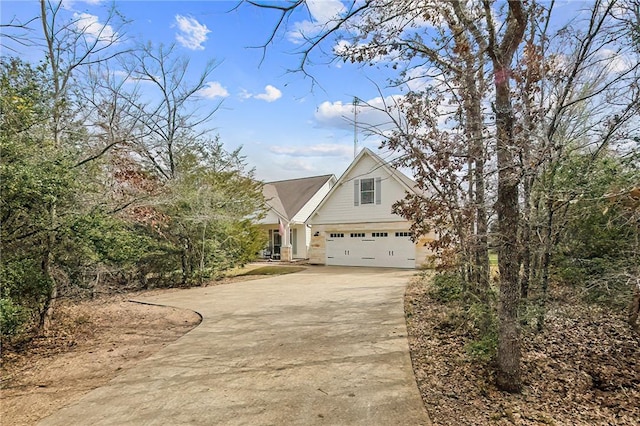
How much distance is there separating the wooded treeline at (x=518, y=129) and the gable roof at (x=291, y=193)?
17.6 m

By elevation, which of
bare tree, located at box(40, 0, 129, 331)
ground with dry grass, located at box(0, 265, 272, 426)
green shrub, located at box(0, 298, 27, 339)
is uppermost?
bare tree, located at box(40, 0, 129, 331)

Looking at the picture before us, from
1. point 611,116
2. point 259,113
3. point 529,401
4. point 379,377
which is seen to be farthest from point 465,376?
point 259,113

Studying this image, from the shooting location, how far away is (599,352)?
4.73 meters

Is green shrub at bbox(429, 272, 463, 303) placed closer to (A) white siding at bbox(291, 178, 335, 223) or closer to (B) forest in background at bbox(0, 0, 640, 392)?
(B) forest in background at bbox(0, 0, 640, 392)

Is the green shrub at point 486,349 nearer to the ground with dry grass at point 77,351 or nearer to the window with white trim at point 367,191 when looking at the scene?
the ground with dry grass at point 77,351

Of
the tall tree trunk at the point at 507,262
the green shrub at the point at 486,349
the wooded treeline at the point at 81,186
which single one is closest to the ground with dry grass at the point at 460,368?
the green shrub at the point at 486,349

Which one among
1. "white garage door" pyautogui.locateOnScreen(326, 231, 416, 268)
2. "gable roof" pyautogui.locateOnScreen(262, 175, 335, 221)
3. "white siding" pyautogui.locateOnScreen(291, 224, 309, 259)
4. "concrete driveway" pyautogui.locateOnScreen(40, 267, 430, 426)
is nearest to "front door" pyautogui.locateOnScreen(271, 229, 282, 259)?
"white siding" pyautogui.locateOnScreen(291, 224, 309, 259)

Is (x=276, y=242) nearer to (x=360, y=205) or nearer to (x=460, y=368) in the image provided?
(x=360, y=205)

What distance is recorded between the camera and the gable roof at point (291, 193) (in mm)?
23672

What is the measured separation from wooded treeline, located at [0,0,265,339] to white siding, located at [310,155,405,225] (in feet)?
21.0

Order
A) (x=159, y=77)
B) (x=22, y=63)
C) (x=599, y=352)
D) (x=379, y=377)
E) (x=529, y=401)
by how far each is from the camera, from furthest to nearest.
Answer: (x=159, y=77)
(x=22, y=63)
(x=599, y=352)
(x=379, y=377)
(x=529, y=401)

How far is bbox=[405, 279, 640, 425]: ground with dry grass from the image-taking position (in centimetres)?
341

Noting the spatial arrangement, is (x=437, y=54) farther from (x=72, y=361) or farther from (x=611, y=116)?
(x=72, y=361)

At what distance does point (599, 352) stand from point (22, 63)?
1001cm
